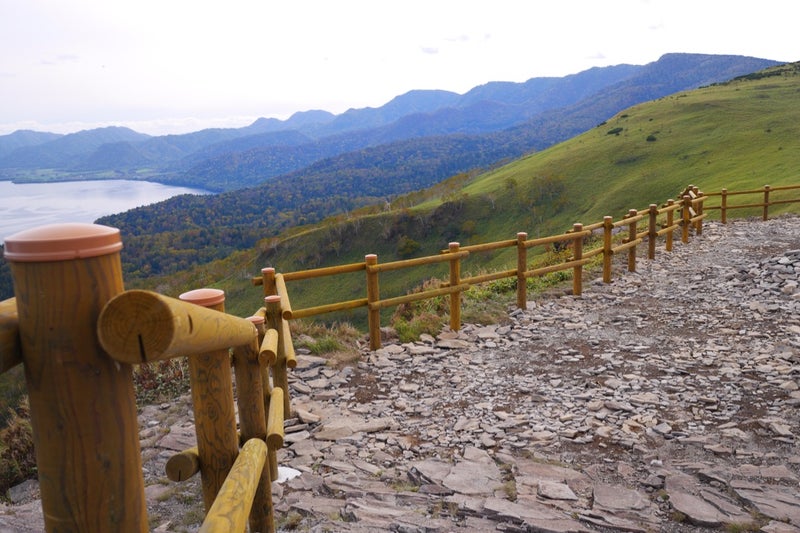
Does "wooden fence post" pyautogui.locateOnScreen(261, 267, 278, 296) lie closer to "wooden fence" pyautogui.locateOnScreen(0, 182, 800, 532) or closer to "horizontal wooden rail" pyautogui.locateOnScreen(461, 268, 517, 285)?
"horizontal wooden rail" pyautogui.locateOnScreen(461, 268, 517, 285)

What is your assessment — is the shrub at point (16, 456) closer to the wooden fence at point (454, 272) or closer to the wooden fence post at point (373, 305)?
the wooden fence at point (454, 272)

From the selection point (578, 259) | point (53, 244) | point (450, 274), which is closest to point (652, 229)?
point (578, 259)

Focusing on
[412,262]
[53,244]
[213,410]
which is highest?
[53,244]

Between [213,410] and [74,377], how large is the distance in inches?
38.5

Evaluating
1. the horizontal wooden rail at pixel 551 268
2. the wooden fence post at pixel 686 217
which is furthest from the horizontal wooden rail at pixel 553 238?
the wooden fence post at pixel 686 217

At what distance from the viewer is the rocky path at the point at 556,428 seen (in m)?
4.10

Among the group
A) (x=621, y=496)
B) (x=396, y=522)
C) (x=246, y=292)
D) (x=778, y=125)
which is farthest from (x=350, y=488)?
(x=246, y=292)

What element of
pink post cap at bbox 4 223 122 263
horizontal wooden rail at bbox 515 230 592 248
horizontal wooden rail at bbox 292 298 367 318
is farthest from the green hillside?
pink post cap at bbox 4 223 122 263

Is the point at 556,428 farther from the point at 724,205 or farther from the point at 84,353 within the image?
the point at 724,205

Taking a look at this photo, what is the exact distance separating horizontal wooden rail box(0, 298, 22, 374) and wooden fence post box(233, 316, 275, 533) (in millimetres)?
1570

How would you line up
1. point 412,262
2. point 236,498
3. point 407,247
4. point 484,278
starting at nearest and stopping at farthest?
1. point 236,498
2. point 412,262
3. point 484,278
4. point 407,247

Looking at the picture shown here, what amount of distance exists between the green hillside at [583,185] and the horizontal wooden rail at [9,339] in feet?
135

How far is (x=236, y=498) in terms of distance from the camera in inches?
73.3

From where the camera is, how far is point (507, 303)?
36.1 ft
